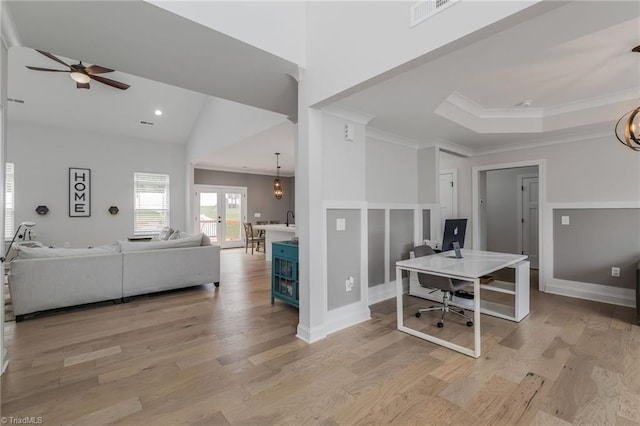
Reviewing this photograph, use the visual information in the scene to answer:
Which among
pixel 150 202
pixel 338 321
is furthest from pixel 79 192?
pixel 338 321

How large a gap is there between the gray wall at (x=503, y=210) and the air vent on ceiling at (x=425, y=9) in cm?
514

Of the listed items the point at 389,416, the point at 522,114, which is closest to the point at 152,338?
the point at 389,416

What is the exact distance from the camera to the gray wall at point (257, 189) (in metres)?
9.41

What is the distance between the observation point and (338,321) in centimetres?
302

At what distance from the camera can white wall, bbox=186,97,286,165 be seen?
5281 mm

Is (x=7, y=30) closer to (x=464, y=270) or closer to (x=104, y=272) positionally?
(x=104, y=272)

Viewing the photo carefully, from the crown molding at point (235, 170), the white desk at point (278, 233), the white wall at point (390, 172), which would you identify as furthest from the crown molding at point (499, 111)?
the crown molding at point (235, 170)

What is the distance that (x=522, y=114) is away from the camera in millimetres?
4062

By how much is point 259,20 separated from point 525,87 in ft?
9.71

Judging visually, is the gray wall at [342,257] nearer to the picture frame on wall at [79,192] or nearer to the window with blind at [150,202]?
the window with blind at [150,202]

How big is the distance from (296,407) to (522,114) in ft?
14.8

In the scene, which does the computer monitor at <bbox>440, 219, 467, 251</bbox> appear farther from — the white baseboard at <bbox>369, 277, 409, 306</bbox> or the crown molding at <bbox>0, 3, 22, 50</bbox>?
the crown molding at <bbox>0, 3, 22, 50</bbox>
